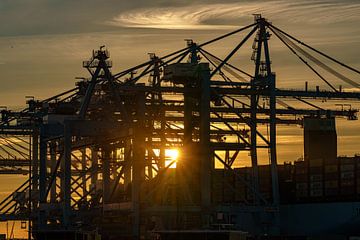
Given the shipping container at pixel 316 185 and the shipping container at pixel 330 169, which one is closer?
the shipping container at pixel 330 169

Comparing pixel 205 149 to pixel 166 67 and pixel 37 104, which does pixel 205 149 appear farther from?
pixel 37 104

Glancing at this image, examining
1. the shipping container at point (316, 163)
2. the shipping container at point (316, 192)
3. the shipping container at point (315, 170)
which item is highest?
the shipping container at point (316, 163)

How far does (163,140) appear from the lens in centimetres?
11638

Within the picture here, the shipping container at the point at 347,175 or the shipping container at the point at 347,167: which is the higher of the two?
the shipping container at the point at 347,167

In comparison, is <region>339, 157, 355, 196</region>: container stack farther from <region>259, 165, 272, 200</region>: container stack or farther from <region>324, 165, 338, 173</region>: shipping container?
<region>259, 165, 272, 200</region>: container stack

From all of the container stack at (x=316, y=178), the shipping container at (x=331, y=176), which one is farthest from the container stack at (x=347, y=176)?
the container stack at (x=316, y=178)

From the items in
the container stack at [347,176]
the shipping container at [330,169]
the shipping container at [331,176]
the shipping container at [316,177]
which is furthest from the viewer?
the shipping container at [316,177]

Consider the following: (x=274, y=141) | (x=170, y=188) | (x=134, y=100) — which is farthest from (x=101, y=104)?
(x=274, y=141)

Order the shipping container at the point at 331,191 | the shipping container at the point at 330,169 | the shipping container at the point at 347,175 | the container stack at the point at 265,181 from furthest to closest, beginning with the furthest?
the container stack at the point at 265,181, the shipping container at the point at 331,191, the shipping container at the point at 330,169, the shipping container at the point at 347,175

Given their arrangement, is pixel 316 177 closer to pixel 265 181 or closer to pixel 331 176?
pixel 331 176

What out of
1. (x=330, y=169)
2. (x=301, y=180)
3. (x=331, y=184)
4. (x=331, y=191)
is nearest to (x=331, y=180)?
(x=331, y=184)

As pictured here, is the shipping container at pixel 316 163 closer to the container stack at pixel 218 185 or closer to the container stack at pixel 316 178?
the container stack at pixel 316 178

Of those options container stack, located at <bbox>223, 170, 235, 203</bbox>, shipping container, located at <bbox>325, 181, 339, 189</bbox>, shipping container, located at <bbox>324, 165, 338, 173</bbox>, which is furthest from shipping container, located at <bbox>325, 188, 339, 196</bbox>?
container stack, located at <bbox>223, 170, 235, 203</bbox>

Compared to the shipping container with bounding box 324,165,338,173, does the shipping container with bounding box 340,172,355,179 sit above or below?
below
